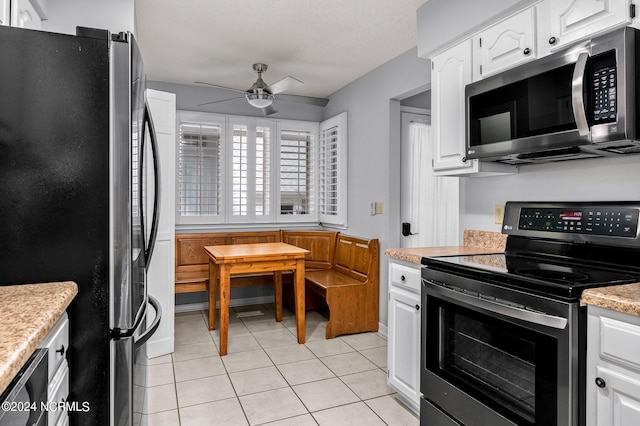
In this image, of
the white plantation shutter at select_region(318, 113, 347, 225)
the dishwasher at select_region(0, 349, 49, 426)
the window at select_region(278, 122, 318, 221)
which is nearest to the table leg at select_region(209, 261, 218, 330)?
the window at select_region(278, 122, 318, 221)

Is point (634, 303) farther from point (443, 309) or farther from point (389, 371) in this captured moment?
point (389, 371)

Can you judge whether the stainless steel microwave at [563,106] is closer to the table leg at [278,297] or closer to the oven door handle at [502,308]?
the oven door handle at [502,308]

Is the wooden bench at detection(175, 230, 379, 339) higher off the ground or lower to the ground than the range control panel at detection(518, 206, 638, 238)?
lower

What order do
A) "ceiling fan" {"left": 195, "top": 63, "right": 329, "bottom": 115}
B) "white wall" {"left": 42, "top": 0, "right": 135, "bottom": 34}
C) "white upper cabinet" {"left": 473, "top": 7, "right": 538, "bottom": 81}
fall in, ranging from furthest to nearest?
"ceiling fan" {"left": 195, "top": 63, "right": 329, "bottom": 115} → "white wall" {"left": 42, "top": 0, "right": 135, "bottom": 34} → "white upper cabinet" {"left": 473, "top": 7, "right": 538, "bottom": 81}

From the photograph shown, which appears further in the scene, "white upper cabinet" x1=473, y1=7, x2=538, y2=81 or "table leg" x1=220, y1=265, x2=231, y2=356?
"table leg" x1=220, y1=265, x2=231, y2=356

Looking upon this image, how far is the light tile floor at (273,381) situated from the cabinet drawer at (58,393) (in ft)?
3.76

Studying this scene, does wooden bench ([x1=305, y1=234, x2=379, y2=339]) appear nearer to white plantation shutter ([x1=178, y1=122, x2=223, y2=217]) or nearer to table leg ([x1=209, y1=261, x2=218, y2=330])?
table leg ([x1=209, y1=261, x2=218, y2=330])

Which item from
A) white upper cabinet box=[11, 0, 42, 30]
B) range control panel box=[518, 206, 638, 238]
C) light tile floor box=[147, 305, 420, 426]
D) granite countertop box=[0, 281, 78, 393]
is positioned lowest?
light tile floor box=[147, 305, 420, 426]

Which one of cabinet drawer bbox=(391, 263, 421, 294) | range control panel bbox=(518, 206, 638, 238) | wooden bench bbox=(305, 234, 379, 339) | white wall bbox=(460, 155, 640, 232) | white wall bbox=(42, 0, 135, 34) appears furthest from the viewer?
wooden bench bbox=(305, 234, 379, 339)

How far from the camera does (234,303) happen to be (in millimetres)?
4742

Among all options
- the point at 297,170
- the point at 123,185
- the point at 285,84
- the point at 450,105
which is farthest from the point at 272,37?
the point at 123,185

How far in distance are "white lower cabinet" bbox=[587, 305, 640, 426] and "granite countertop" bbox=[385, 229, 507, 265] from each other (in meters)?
0.95

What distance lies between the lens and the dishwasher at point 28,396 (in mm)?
→ 818

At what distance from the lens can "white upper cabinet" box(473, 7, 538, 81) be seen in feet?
6.34
